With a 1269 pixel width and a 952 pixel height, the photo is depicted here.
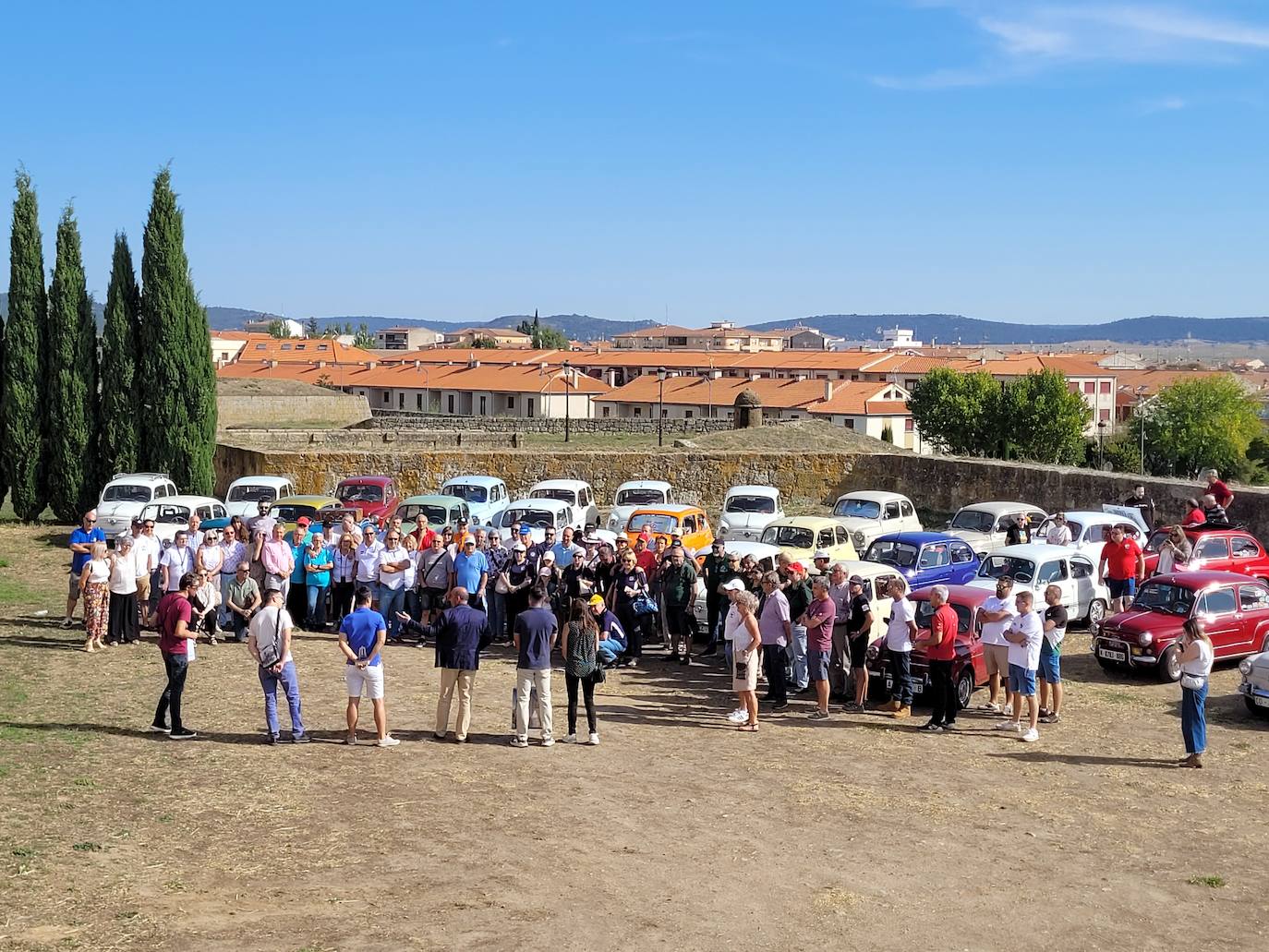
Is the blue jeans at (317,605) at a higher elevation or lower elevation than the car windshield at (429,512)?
lower

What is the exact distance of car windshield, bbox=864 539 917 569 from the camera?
63.5ft

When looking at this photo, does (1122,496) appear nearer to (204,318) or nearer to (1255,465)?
(204,318)

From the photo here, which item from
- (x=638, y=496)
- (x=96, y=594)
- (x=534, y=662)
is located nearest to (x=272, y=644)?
(x=534, y=662)

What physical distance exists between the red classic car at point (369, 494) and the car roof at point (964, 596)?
43.1 feet

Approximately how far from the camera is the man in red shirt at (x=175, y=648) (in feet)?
37.4

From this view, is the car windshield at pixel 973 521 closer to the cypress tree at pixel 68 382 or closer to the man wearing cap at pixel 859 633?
the man wearing cap at pixel 859 633

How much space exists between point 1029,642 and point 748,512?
12991mm

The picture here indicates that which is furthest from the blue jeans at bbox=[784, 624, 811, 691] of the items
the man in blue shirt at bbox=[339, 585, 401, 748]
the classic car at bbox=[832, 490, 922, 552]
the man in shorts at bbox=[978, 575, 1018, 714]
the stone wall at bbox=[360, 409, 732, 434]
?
the stone wall at bbox=[360, 409, 732, 434]

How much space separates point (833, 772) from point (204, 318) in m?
22.3

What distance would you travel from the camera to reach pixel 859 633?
13719 mm

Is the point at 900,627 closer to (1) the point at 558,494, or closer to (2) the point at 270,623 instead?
Answer: (2) the point at 270,623

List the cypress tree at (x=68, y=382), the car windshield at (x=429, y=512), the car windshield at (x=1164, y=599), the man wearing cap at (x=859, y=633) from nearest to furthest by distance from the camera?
the man wearing cap at (x=859, y=633)
the car windshield at (x=1164, y=599)
the car windshield at (x=429, y=512)
the cypress tree at (x=68, y=382)

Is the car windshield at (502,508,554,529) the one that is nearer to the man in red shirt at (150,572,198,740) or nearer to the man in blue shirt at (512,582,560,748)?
the man in blue shirt at (512,582,560,748)

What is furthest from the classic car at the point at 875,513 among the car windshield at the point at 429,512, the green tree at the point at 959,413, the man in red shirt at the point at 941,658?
the green tree at the point at 959,413
